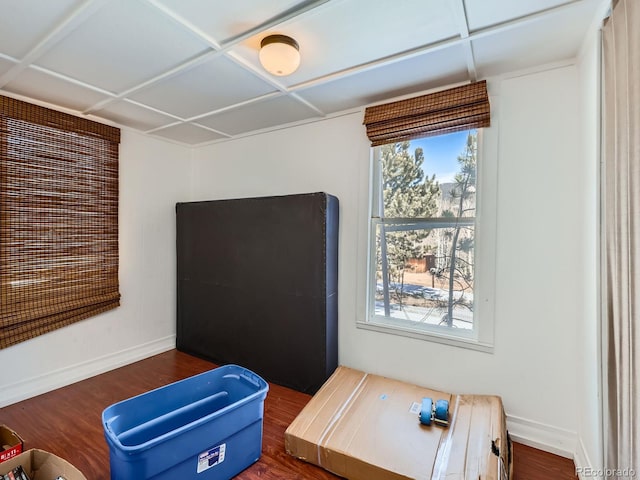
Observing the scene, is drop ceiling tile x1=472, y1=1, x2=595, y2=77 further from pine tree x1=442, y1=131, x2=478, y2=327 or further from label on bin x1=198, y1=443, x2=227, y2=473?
label on bin x1=198, y1=443, x2=227, y2=473

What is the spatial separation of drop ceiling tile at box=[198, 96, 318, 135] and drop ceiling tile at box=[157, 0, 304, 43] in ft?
2.78

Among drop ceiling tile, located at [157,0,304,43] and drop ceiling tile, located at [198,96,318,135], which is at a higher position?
drop ceiling tile, located at [198,96,318,135]

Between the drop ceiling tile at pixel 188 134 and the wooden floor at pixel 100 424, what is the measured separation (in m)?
2.40

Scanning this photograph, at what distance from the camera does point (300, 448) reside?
182cm

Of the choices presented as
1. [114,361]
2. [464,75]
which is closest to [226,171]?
[114,361]

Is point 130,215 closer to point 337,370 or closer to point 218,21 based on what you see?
point 218,21

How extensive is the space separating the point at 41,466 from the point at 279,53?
244cm

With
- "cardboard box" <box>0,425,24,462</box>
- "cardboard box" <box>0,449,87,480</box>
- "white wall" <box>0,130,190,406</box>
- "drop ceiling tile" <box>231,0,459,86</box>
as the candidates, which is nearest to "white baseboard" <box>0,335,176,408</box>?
"white wall" <box>0,130,190,406</box>

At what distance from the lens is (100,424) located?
2.16 meters

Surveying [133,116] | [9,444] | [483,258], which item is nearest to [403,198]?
[483,258]

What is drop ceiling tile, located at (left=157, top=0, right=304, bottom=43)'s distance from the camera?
55.0 inches

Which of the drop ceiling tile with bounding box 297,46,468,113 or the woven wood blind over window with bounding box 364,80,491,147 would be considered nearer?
the drop ceiling tile with bounding box 297,46,468,113

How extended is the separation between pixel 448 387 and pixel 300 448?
1.16m

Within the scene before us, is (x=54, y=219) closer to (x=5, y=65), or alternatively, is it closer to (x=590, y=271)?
(x=5, y=65)
